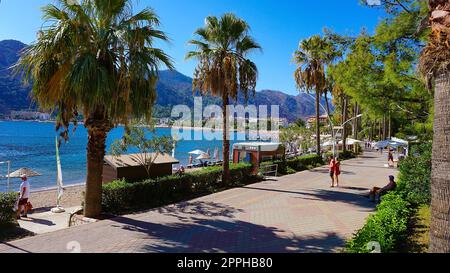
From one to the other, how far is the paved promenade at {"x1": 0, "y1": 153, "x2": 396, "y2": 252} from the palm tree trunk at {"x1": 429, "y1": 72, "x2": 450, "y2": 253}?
11.8 feet

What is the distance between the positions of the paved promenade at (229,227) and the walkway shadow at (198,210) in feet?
0.10

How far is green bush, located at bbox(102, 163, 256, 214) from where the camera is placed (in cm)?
1123

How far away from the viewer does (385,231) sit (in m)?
6.77

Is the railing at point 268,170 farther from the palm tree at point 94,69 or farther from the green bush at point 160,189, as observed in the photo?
the palm tree at point 94,69

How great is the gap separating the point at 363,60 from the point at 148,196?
8.60 m

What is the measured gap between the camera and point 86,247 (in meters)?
7.57

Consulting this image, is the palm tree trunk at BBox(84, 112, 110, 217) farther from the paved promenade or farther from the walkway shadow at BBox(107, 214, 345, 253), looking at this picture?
the walkway shadow at BBox(107, 214, 345, 253)

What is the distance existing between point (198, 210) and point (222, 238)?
10.7 feet

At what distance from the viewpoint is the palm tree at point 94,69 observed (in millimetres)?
9094

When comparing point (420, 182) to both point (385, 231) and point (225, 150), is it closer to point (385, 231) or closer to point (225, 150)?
point (385, 231)

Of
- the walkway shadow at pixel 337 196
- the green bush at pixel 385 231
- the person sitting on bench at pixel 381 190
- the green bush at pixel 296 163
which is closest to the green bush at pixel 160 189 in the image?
the walkway shadow at pixel 337 196

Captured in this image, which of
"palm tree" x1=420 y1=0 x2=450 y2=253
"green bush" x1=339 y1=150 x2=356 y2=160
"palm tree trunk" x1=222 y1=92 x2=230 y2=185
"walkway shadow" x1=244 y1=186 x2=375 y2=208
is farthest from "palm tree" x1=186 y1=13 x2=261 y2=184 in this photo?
"green bush" x1=339 y1=150 x2=356 y2=160
